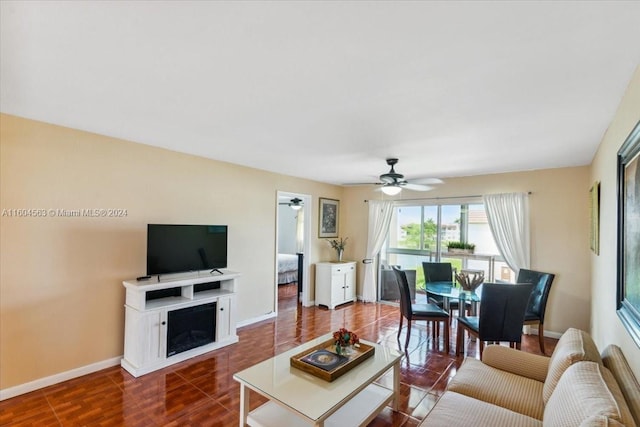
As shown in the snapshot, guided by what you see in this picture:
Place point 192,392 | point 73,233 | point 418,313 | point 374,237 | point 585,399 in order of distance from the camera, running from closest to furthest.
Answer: point 585,399 < point 192,392 < point 73,233 < point 418,313 < point 374,237

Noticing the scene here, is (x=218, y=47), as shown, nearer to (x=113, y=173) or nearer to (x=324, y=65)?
(x=324, y=65)

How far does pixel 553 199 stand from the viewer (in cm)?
439

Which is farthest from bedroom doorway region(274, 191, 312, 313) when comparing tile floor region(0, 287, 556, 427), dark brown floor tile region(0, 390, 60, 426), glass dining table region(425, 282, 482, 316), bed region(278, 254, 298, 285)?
dark brown floor tile region(0, 390, 60, 426)

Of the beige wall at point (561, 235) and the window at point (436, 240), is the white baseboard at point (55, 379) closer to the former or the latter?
the window at point (436, 240)

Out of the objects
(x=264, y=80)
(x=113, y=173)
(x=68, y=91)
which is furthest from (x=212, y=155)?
(x=264, y=80)

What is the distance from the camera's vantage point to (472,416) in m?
1.74

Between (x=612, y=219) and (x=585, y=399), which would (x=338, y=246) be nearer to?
(x=612, y=219)

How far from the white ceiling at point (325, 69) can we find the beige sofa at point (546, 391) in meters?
1.58

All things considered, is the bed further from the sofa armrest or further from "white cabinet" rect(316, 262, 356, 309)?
the sofa armrest

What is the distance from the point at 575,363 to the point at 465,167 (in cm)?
317

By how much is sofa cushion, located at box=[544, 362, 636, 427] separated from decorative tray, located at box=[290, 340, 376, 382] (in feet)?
3.97

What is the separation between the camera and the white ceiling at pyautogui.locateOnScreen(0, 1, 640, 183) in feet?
4.33

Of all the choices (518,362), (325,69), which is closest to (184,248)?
(325,69)

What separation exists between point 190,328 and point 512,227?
182 inches
